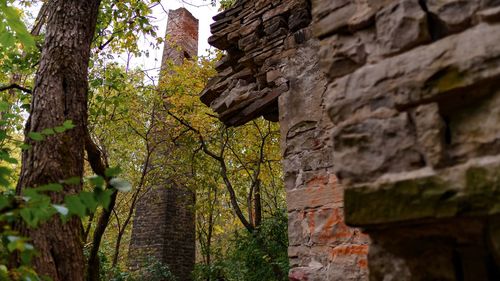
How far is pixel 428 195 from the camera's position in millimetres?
1072

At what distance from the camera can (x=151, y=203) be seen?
12086 mm

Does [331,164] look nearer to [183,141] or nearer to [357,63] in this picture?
[357,63]

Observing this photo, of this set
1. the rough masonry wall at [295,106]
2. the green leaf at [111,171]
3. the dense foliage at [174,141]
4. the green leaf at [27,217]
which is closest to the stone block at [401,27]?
the green leaf at [111,171]

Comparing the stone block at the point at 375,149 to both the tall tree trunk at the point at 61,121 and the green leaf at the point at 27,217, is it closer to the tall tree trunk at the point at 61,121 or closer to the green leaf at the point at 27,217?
the green leaf at the point at 27,217

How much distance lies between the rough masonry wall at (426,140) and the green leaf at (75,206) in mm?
916

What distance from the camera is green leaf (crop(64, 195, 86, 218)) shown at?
4.75 feet

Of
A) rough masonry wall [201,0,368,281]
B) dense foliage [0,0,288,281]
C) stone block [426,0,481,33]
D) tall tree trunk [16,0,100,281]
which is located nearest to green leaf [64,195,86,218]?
stone block [426,0,481,33]

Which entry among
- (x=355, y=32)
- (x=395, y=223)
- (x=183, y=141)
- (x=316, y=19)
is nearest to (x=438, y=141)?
(x=395, y=223)

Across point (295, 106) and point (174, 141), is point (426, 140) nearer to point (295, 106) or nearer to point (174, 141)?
point (295, 106)

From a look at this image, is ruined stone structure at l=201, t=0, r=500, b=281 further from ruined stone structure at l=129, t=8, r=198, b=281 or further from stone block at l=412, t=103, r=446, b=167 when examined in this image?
ruined stone structure at l=129, t=8, r=198, b=281

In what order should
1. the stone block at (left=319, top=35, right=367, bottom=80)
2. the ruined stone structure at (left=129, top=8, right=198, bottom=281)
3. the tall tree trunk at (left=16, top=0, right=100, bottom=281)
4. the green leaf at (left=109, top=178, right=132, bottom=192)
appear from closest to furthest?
the stone block at (left=319, top=35, right=367, bottom=80), the green leaf at (left=109, top=178, right=132, bottom=192), the tall tree trunk at (left=16, top=0, right=100, bottom=281), the ruined stone structure at (left=129, top=8, right=198, bottom=281)

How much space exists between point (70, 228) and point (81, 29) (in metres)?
1.88

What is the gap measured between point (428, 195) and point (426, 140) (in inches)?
6.0

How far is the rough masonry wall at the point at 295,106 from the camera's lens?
129 inches
